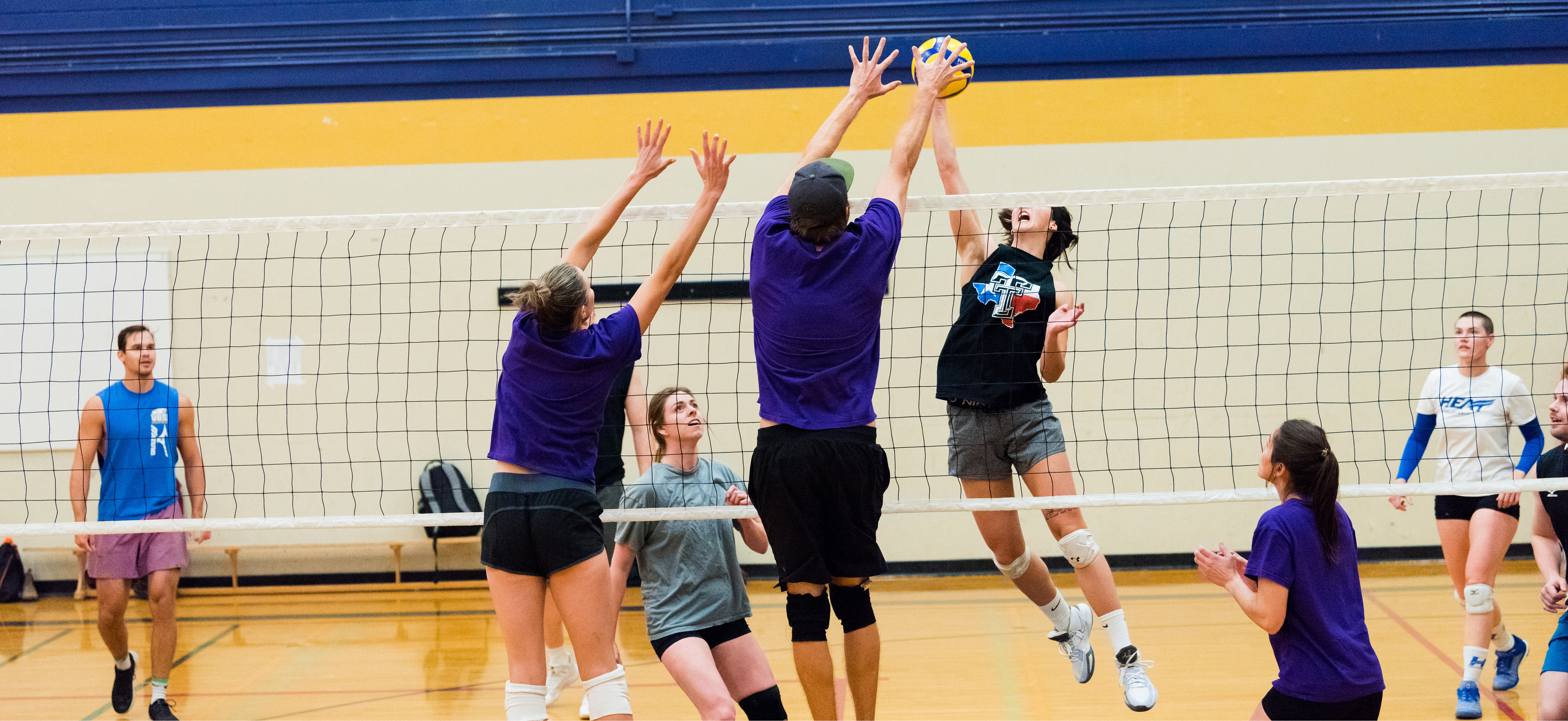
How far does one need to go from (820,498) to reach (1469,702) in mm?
3232

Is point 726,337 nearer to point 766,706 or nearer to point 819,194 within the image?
point 766,706

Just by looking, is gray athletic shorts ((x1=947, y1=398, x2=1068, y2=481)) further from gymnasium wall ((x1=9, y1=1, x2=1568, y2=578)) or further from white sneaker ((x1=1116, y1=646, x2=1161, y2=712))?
gymnasium wall ((x1=9, y1=1, x2=1568, y2=578))

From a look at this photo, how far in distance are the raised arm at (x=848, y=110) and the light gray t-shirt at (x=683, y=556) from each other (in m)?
1.08

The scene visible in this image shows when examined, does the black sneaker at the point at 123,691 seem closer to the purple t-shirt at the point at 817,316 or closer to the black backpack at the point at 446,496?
the black backpack at the point at 446,496

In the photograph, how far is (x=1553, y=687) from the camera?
133 inches

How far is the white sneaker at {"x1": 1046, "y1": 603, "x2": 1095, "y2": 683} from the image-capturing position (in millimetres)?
4180

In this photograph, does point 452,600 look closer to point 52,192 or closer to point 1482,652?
point 52,192

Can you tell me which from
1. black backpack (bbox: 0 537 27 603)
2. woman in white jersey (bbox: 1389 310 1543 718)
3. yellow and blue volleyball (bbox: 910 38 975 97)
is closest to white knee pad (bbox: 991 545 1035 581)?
yellow and blue volleyball (bbox: 910 38 975 97)

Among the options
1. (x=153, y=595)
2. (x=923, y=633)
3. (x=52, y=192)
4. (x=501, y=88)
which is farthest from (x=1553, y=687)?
(x=52, y=192)

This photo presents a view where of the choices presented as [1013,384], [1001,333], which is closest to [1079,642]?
[1013,384]

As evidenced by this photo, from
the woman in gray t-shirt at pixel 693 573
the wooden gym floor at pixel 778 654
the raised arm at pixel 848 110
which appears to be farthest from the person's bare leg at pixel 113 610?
the raised arm at pixel 848 110

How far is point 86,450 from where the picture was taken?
198 inches

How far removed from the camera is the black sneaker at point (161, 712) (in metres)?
4.97

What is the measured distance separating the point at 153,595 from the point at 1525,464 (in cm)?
611
